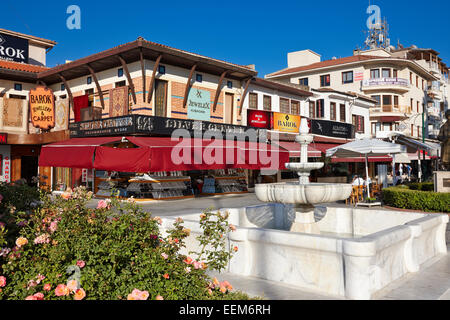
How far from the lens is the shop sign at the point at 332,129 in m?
25.9

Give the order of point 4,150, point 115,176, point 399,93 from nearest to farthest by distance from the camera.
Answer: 1. point 115,176
2. point 4,150
3. point 399,93

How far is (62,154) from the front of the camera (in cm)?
1655

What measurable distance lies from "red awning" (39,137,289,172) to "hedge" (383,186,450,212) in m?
6.09

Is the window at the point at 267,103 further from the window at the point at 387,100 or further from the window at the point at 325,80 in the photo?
the window at the point at 387,100

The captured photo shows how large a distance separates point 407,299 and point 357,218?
427 centimetres

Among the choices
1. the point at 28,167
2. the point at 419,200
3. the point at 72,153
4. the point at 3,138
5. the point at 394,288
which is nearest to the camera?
the point at 394,288

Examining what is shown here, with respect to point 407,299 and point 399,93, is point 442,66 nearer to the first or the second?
point 399,93

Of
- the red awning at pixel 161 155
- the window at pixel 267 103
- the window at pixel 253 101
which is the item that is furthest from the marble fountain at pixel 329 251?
the window at pixel 267 103

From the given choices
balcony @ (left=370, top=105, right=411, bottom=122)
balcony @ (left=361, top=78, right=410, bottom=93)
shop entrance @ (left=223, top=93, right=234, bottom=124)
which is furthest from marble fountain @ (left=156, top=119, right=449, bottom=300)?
balcony @ (left=361, top=78, right=410, bottom=93)

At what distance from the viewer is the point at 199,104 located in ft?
62.0

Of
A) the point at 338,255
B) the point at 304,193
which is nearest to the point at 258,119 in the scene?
the point at 304,193

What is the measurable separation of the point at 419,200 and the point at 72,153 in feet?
46.1

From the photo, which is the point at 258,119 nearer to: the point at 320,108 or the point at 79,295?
the point at 320,108
